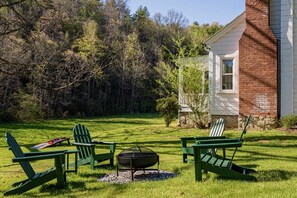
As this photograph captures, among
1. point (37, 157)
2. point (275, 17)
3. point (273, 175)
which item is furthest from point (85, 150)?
point (275, 17)

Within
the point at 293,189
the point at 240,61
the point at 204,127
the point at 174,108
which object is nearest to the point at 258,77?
the point at 240,61

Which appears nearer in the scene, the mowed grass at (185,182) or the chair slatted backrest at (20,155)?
the mowed grass at (185,182)

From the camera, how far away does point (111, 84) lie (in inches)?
1570

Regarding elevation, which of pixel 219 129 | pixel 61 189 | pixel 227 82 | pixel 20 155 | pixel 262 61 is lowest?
pixel 61 189

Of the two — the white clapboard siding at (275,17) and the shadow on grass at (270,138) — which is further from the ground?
the white clapboard siding at (275,17)

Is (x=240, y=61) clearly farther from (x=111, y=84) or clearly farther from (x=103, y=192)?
(x=111, y=84)

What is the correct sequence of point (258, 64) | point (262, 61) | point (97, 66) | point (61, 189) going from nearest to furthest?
point (61, 189) → point (262, 61) → point (258, 64) → point (97, 66)

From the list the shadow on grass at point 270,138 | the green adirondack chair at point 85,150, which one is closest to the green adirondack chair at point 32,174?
the green adirondack chair at point 85,150

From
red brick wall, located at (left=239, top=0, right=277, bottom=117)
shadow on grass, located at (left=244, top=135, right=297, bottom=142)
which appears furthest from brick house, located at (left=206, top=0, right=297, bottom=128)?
shadow on grass, located at (left=244, top=135, right=297, bottom=142)

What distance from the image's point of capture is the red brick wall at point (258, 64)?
45.4 ft

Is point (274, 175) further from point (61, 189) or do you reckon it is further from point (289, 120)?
point (289, 120)

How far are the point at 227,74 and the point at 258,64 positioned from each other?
1636 mm

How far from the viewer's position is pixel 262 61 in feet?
45.9

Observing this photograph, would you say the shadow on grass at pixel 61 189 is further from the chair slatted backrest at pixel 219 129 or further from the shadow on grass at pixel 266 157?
the shadow on grass at pixel 266 157
